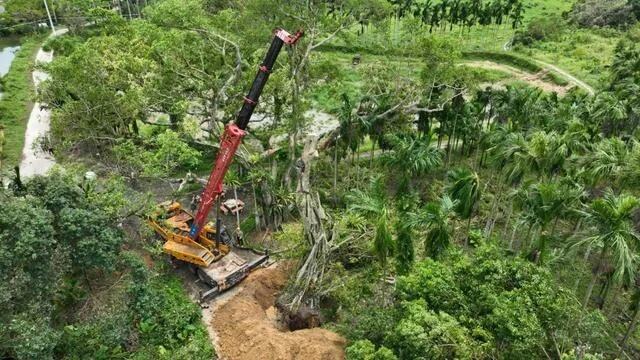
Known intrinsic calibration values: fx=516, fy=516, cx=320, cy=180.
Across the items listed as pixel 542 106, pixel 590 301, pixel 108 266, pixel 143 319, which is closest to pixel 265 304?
pixel 143 319

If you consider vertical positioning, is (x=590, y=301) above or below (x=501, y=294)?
below

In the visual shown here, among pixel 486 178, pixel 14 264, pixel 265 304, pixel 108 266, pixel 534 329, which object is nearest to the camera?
pixel 534 329

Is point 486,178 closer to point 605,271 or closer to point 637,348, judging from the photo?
point 605,271

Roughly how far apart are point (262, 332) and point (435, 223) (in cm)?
899

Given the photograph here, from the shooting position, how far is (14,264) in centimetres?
1902

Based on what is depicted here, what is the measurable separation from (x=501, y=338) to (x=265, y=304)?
1281 cm

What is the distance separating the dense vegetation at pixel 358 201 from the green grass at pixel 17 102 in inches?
251

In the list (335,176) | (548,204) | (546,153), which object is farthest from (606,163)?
(335,176)

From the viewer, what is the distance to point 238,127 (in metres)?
24.7

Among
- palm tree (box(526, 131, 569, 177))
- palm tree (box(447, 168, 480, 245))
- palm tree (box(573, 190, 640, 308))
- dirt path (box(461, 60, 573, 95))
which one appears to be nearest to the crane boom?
palm tree (box(447, 168, 480, 245))

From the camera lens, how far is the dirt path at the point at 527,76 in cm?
5859

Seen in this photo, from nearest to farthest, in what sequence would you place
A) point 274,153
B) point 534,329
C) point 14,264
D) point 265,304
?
point 534,329 < point 14,264 < point 265,304 < point 274,153

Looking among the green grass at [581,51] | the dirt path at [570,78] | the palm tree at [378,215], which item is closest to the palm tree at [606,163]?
the palm tree at [378,215]

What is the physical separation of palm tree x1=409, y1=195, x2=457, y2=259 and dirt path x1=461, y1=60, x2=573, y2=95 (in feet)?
137
